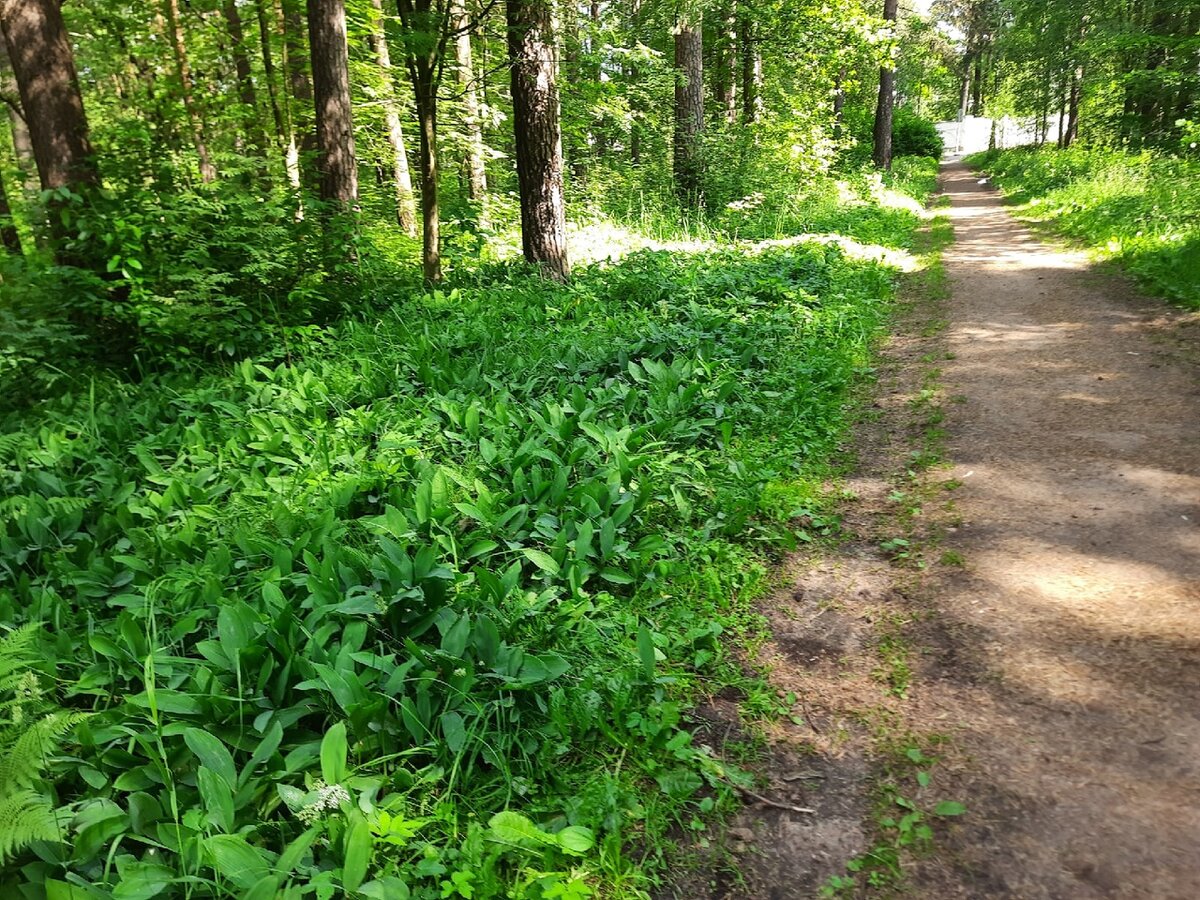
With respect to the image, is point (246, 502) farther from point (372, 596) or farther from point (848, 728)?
point (848, 728)

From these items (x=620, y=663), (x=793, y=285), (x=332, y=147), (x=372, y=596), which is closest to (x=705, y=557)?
(x=620, y=663)

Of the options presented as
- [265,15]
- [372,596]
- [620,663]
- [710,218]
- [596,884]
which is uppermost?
[265,15]

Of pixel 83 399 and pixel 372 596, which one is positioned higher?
pixel 83 399

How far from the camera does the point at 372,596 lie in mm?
2916

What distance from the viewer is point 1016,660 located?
2.84 metres

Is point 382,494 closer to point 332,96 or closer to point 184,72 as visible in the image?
point 332,96

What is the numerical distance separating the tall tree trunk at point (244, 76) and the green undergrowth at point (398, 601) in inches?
363

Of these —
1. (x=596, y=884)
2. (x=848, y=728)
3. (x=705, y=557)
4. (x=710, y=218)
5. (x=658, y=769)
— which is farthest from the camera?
(x=710, y=218)

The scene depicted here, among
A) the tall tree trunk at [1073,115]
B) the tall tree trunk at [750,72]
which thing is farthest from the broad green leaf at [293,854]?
the tall tree trunk at [1073,115]

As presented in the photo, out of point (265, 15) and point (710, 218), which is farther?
point (710, 218)

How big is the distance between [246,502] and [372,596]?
1.39 metres

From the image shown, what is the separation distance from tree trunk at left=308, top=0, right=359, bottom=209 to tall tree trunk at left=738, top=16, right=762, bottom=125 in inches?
497

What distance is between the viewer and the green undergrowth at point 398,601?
2107mm

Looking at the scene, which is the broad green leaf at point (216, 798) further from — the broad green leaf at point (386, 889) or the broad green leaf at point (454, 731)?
the broad green leaf at point (454, 731)
